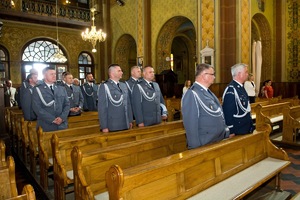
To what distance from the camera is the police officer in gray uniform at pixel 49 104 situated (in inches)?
166

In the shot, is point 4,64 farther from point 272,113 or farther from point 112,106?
point 272,113

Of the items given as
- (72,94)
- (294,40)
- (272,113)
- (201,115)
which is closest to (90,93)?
(72,94)

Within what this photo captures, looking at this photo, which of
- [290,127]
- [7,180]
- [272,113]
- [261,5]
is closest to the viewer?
[7,180]

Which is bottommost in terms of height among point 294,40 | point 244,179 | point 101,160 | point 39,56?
point 244,179

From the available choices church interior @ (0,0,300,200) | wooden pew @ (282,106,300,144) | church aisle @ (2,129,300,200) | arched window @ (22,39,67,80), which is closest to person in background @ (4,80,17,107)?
church interior @ (0,0,300,200)

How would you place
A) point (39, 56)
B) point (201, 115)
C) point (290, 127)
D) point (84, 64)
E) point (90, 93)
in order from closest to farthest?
point (201, 115) → point (290, 127) → point (90, 93) → point (39, 56) → point (84, 64)

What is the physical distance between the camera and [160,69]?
12.6m

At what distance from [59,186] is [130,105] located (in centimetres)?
178

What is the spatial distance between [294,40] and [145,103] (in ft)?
32.7

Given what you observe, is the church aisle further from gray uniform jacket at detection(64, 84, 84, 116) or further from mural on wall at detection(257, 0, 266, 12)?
mural on wall at detection(257, 0, 266, 12)

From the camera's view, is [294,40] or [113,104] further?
[294,40]

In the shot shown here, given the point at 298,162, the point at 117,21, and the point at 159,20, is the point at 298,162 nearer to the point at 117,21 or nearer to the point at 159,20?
the point at 159,20

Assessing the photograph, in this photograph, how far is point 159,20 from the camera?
40.1 feet

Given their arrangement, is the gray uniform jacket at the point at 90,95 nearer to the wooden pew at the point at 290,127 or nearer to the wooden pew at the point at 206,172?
the wooden pew at the point at 290,127
